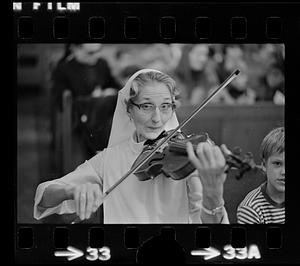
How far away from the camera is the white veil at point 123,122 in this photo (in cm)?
2234

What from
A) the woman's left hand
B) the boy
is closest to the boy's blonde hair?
the boy

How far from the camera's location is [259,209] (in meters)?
22.4

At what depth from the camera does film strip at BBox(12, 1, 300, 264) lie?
22.4m

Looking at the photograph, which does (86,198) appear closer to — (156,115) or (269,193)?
(156,115)

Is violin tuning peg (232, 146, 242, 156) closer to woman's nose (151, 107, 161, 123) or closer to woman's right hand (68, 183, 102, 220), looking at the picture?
woman's nose (151, 107, 161, 123)

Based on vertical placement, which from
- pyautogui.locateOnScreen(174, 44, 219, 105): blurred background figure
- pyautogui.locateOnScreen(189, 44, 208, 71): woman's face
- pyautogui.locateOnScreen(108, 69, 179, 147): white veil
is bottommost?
pyautogui.locateOnScreen(108, 69, 179, 147): white veil

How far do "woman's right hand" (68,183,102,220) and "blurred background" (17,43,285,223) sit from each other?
0.39 feet

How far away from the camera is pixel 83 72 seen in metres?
22.4

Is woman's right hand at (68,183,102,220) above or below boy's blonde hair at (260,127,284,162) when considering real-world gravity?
below

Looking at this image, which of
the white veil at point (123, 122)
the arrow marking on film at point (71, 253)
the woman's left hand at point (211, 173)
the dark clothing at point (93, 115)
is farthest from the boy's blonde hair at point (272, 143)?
the arrow marking on film at point (71, 253)

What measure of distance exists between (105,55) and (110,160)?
1.79ft

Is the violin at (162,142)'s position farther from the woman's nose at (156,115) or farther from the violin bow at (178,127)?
the woman's nose at (156,115)
